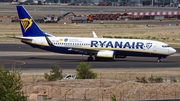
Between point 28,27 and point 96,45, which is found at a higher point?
point 28,27

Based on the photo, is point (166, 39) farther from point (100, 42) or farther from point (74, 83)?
point (74, 83)

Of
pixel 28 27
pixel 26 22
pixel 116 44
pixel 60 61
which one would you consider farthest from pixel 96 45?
pixel 26 22

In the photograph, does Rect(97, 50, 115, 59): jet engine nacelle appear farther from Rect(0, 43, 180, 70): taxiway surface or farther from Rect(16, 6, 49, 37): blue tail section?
Rect(16, 6, 49, 37): blue tail section

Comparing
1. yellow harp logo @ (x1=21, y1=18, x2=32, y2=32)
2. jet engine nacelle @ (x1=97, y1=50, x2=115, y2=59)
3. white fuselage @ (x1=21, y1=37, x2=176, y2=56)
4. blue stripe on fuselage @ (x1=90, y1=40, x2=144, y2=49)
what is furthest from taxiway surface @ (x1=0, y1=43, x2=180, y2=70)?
yellow harp logo @ (x1=21, y1=18, x2=32, y2=32)

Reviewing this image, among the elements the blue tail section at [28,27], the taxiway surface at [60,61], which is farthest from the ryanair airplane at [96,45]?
the taxiway surface at [60,61]

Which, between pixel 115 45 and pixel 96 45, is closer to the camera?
pixel 115 45

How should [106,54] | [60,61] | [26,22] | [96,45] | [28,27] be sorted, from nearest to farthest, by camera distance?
[106,54] → [60,61] → [96,45] → [28,27] → [26,22]

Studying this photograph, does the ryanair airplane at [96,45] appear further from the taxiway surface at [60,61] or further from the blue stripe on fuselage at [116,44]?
the taxiway surface at [60,61]

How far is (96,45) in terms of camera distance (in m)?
77.3

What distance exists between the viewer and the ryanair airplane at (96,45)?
75.7 metres

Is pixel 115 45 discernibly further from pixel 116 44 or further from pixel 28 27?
pixel 28 27

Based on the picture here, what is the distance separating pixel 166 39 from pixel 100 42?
3305cm

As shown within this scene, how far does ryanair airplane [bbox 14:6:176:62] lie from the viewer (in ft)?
248

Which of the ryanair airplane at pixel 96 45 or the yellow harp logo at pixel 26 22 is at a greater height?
the yellow harp logo at pixel 26 22
